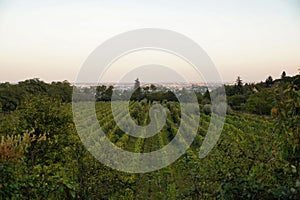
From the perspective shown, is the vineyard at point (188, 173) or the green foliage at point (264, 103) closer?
the vineyard at point (188, 173)

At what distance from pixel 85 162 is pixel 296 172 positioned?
2934 millimetres

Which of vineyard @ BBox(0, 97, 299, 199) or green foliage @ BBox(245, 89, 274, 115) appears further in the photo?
green foliage @ BBox(245, 89, 274, 115)

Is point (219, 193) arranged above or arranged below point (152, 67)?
below

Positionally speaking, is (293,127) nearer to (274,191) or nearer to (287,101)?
(287,101)

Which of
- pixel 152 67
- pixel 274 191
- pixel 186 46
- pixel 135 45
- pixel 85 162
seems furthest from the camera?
pixel 152 67

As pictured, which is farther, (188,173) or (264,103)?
(264,103)

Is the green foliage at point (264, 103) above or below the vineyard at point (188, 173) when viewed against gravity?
above

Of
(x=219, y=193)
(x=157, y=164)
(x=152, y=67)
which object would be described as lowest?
(x=157, y=164)

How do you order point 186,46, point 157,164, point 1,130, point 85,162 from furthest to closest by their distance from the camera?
point 157,164 < point 1,130 < point 186,46 < point 85,162

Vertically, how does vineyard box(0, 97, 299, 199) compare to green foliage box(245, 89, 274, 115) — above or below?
below

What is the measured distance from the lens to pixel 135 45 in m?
5.43

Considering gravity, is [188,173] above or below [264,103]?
below

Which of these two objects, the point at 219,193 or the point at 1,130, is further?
the point at 1,130

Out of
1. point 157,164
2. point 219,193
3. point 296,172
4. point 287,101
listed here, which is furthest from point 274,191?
point 157,164
